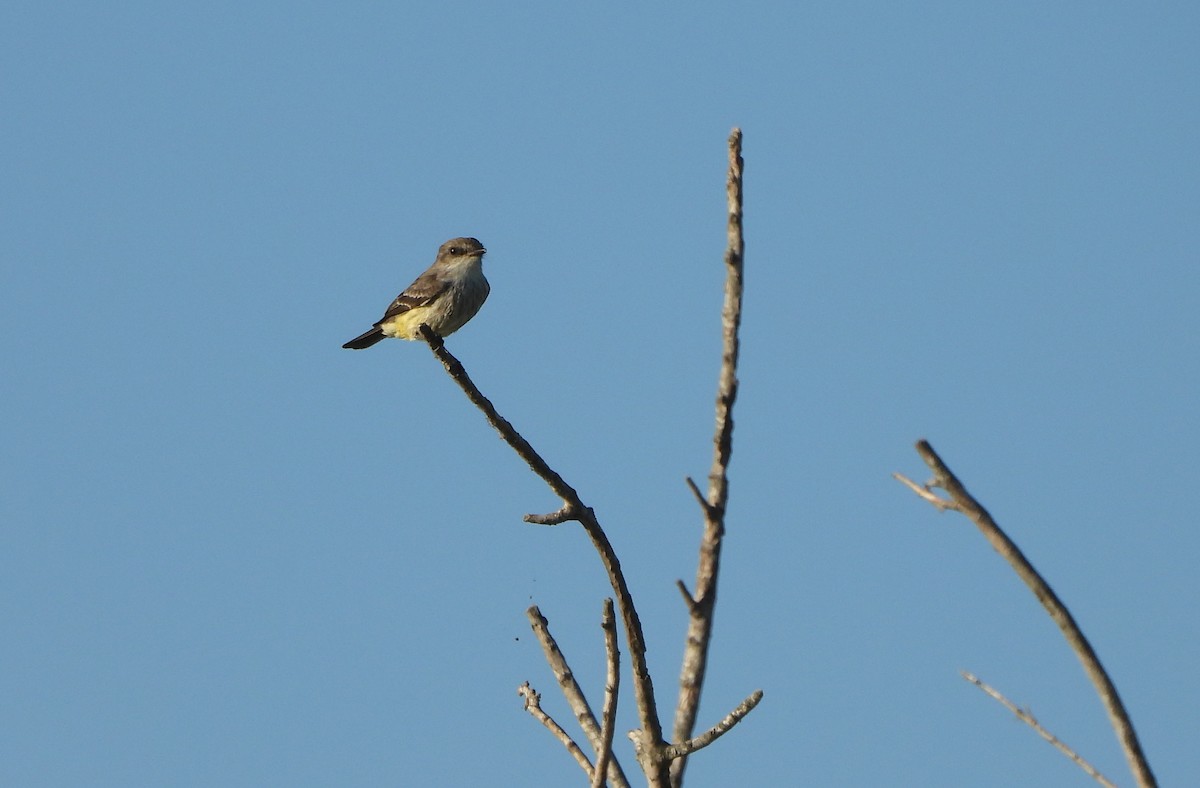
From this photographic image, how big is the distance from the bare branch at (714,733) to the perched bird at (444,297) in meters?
11.0

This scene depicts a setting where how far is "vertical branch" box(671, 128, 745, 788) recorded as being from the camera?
368 centimetres

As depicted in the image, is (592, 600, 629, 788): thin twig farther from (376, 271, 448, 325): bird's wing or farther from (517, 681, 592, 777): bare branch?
(376, 271, 448, 325): bird's wing

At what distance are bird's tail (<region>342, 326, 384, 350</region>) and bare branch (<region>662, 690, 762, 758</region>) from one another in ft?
39.9

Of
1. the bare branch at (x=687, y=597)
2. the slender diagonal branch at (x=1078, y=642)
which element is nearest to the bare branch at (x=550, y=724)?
the bare branch at (x=687, y=597)

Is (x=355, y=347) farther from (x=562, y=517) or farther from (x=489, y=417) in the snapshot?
(x=562, y=517)

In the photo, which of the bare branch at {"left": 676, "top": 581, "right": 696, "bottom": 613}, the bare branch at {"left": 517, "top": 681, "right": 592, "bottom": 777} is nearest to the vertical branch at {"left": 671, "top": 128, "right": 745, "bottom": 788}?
the bare branch at {"left": 676, "top": 581, "right": 696, "bottom": 613}

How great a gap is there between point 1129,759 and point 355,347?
13999 millimetres

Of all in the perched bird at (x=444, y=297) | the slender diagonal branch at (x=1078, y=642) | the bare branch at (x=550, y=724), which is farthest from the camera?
the perched bird at (x=444, y=297)

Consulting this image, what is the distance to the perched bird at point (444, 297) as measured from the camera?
14891 millimetres

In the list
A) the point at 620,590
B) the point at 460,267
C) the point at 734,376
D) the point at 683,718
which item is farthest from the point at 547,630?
the point at 460,267

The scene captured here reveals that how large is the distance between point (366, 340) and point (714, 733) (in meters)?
12.4

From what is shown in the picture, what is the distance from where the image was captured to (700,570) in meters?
3.80

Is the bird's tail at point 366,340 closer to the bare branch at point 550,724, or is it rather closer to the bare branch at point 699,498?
the bare branch at point 550,724

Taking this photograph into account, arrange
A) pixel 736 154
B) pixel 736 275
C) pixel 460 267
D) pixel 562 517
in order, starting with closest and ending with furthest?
pixel 736 275, pixel 736 154, pixel 562 517, pixel 460 267
